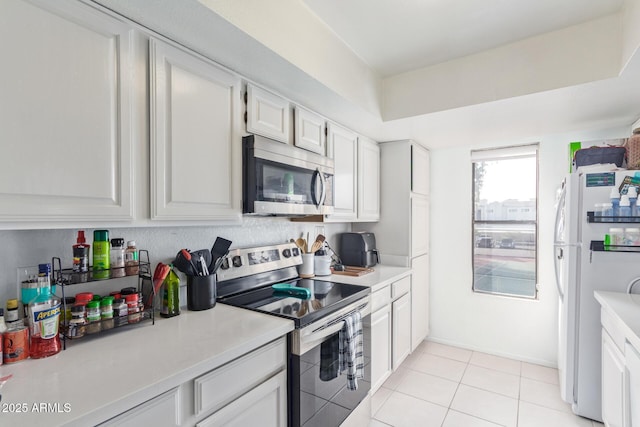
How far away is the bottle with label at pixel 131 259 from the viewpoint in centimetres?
128

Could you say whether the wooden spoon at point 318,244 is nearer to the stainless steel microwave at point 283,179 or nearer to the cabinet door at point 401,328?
the stainless steel microwave at point 283,179

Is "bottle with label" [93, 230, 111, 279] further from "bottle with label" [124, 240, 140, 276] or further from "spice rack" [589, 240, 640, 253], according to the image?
"spice rack" [589, 240, 640, 253]

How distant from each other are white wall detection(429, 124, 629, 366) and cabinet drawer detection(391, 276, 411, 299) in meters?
0.73

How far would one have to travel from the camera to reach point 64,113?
99 centimetres

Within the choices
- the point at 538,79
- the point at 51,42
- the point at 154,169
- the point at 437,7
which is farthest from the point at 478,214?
the point at 51,42

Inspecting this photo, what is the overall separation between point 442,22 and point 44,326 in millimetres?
2206

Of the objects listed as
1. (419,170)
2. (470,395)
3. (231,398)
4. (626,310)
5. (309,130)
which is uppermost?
(309,130)

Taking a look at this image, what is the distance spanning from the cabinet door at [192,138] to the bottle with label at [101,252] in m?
0.21

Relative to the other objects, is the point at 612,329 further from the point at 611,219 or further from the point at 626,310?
the point at 611,219

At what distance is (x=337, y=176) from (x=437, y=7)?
121cm

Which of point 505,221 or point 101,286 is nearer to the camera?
point 101,286

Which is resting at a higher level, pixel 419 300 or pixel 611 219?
pixel 611 219

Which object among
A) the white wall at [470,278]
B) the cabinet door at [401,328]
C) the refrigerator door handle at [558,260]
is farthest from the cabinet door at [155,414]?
the white wall at [470,278]

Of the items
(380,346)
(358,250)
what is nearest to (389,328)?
(380,346)
